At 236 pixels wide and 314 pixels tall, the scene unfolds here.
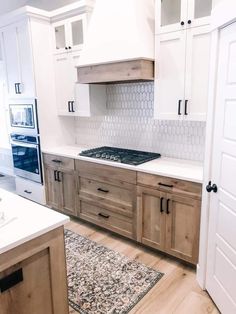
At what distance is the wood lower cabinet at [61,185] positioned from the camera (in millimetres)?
3356

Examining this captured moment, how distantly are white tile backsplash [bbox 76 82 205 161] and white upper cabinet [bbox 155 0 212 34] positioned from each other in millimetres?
714

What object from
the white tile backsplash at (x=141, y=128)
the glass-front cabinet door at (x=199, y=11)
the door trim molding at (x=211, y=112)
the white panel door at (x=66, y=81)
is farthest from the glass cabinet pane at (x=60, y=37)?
the door trim molding at (x=211, y=112)

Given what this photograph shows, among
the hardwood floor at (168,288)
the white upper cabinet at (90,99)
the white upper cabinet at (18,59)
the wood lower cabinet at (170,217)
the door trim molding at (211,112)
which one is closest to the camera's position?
the door trim molding at (211,112)

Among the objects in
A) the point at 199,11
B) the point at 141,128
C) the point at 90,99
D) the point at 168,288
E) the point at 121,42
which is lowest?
the point at 168,288

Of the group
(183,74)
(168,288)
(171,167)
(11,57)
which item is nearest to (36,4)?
(11,57)

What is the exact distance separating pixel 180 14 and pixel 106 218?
2.26 metres

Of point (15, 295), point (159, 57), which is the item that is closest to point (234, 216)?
point (15, 295)

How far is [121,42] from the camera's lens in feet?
8.33

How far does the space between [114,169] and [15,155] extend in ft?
6.73

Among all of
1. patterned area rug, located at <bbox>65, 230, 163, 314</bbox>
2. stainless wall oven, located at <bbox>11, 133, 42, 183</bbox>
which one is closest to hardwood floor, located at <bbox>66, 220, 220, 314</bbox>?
patterned area rug, located at <bbox>65, 230, 163, 314</bbox>

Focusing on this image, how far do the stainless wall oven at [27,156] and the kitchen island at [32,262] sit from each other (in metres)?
2.20

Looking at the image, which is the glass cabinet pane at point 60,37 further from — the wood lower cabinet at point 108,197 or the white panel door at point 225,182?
the white panel door at point 225,182

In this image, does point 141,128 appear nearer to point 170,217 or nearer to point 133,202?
point 133,202

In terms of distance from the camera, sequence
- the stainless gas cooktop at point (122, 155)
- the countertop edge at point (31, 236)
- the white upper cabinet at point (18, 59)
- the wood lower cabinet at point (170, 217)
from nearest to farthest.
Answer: the countertop edge at point (31, 236), the wood lower cabinet at point (170, 217), the stainless gas cooktop at point (122, 155), the white upper cabinet at point (18, 59)
